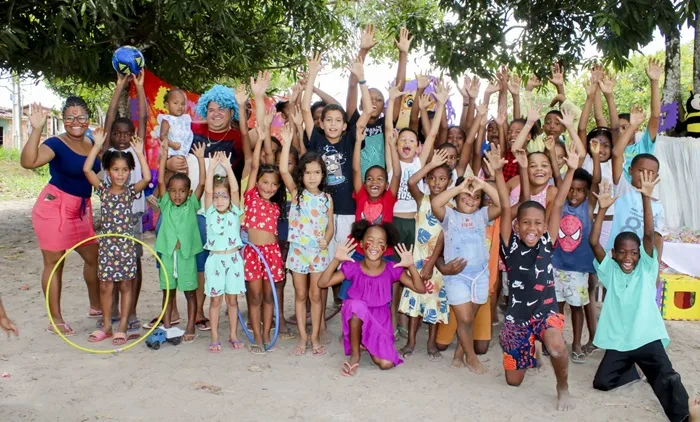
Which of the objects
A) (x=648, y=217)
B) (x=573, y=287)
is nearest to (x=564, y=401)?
(x=573, y=287)

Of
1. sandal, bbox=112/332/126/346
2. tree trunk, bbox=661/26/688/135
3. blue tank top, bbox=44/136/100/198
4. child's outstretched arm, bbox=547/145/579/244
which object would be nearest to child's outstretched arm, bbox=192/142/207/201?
blue tank top, bbox=44/136/100/198

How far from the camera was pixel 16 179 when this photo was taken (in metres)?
20.7

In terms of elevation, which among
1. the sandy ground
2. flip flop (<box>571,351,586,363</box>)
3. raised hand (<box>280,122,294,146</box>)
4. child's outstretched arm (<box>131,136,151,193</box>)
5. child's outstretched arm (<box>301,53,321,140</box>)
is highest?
child's outstretched arm (<box>301,53,321,140</box>)

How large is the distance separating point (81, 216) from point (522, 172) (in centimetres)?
357

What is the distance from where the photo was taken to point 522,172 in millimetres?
4531

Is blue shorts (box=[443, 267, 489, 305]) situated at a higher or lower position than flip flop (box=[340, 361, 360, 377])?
higher

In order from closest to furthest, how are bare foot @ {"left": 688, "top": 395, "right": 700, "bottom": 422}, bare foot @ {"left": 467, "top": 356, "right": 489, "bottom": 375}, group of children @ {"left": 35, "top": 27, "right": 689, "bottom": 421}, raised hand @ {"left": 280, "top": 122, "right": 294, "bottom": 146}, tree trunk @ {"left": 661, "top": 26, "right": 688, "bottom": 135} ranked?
1. bare foot @ {"left": 688, "top": 395, "right": 700, "bottom": 422}
2. group of children @ {"left": 35, "top": 27, "right": 689, "bottom": 421}
3. bare foot @ {"left": 467, "top": 356, "right": 489, "bottom": 375}
4. raised hand @ {"left": 280, "top": 122, "right": 294, "bottom": 146}
5. tree trunk @ {"left": 661, "top": 26, "right": 688, "bottom": 135}

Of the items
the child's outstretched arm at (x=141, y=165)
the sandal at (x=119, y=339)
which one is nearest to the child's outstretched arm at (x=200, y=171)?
the child's outstretched arm at (x=141, y=165)

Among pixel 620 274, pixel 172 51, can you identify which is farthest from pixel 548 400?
pixel 172 51

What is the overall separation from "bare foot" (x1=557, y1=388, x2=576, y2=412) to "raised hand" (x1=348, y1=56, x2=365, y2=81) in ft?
9.28

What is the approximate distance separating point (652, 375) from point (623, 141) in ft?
6.24

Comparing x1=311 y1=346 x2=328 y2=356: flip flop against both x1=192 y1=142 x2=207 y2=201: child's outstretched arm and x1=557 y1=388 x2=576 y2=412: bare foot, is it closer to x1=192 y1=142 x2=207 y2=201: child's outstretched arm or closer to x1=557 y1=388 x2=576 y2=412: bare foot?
x1=192 y1=142 x2=207 y2=201: child's outstretched arm

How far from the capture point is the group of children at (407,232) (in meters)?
4.10

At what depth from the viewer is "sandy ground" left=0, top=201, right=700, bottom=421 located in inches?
145
